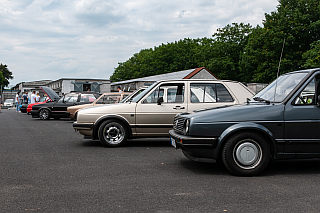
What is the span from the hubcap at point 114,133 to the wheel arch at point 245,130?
13.2ft

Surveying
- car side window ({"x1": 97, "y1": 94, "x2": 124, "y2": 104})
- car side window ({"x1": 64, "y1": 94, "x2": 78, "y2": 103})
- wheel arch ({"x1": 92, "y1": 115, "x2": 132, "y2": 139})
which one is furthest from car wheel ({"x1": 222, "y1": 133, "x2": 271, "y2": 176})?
car side window ({"x1": 64, "y1": 94, "x2": 78, "y2": 103})

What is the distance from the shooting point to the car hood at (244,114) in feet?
19.7

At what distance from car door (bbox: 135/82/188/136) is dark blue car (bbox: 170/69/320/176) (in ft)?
10.6

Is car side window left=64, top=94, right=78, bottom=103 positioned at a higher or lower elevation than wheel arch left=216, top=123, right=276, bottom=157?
higher

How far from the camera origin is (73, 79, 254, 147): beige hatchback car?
30.8 feet

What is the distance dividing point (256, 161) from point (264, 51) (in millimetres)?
44907

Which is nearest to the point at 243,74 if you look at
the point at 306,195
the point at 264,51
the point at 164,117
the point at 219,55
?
the point at 219,55

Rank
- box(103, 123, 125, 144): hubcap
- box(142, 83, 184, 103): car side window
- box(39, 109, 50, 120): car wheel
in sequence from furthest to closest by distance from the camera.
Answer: box(39, 109, 50, 120): car wheel
box(103, 123, 125, 144): hubcap
box(142, 83, 184, 103): car side window

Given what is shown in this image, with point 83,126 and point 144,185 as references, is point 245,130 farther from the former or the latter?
point 83,126

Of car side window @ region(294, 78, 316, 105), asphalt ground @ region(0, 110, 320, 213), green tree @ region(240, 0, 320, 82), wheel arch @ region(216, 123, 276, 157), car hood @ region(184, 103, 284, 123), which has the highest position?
green tree @ region(240, 0, 320, 82)

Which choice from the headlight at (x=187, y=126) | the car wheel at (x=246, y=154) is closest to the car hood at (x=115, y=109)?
the headlight at (x=187, y=126)

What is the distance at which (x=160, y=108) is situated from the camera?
945 centimetres

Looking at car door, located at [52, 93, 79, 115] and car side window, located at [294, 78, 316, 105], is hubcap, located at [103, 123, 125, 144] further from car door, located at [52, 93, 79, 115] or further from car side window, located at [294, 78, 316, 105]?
car door, located at [52, 93, 79, 115]

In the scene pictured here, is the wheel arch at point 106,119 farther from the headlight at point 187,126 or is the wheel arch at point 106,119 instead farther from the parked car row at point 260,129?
the headlight at point 187,126
